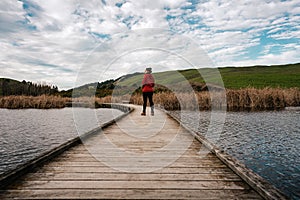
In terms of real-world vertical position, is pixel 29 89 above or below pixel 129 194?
above

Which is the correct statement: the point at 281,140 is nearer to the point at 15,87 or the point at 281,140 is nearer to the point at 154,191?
the point at 154,191

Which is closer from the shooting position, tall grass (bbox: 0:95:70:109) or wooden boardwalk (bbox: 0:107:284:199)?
wooden boardwalk (bbox: 0:107:284:199)

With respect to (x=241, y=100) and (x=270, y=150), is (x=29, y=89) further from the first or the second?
(x=270, y=150)

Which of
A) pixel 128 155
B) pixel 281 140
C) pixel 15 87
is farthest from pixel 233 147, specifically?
pixel 15 87

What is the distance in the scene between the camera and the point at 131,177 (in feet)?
10.5

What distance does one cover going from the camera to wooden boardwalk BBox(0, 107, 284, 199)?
106 inches

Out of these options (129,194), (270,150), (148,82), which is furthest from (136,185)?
(148,82)

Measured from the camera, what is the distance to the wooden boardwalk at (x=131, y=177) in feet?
8.80

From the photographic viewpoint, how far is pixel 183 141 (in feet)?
19.5

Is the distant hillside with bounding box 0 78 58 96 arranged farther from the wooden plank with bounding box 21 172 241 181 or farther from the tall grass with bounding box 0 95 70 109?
the wooden plank with bounding box 21 172 241 181

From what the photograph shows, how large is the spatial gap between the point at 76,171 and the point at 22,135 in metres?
8.01

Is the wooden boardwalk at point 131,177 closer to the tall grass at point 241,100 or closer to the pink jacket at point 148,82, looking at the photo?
the pink jacket at point 148,82

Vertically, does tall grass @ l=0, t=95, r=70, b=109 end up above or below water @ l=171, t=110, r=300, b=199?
above

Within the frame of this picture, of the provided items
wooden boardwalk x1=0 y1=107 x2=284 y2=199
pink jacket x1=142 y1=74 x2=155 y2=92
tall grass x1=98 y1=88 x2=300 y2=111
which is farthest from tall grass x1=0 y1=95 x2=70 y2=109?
wooden boardwalk x1=0 y1=107 x2=284 y2=199
